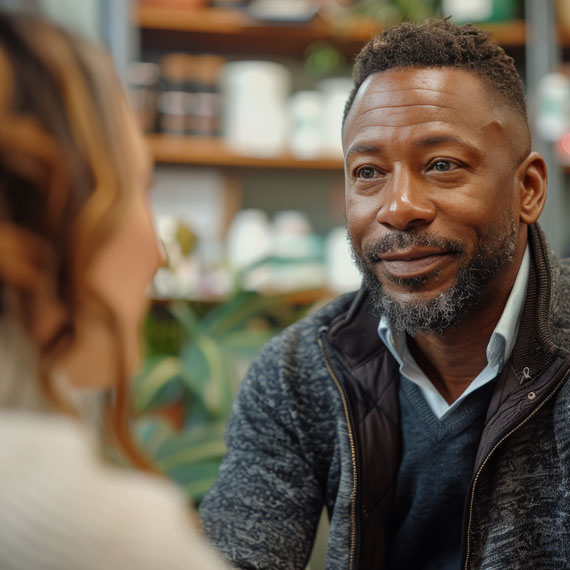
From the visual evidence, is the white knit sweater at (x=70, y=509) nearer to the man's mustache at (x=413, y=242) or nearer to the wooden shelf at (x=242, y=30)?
the man's mustache at (x=413, y=242)

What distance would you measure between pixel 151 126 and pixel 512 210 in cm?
157

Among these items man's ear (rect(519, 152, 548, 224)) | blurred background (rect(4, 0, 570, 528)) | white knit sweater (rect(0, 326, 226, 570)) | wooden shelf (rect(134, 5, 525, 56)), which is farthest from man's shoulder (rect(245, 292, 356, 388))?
wooden shelf (rect(134, 5, 525, 56))

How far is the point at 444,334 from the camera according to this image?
1241 mm

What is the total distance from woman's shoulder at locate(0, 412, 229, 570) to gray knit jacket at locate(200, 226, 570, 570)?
2.05 ft

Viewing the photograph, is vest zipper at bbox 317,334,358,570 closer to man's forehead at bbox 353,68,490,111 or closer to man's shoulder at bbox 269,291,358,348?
man's shoulder at bbox 269,291,358,348

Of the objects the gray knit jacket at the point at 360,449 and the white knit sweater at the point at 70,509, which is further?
the gray knit jacket at the point at 360,449

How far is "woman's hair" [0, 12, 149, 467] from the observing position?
1.97ft

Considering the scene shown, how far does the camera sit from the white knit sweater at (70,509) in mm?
521

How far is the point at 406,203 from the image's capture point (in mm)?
1159

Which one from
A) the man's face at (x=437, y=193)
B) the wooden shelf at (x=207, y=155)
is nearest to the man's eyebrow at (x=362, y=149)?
the man's face at (x=437, y=193)

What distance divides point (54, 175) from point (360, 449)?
0.74m

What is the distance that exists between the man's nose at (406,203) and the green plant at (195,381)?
73 centimetres

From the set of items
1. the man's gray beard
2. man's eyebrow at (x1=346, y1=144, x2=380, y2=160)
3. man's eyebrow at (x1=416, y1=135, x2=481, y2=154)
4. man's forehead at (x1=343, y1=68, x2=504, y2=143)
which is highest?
man's forehead at (x1=343, y1=68, x2=504, y2=143)

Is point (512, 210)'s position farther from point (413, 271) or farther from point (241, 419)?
point (241, 419)
